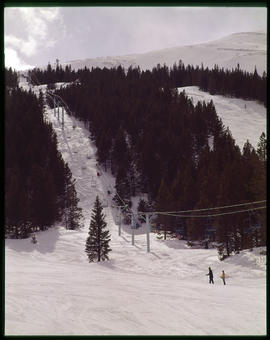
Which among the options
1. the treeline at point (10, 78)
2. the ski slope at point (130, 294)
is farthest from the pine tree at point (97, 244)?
the treeline at point (10, 78)

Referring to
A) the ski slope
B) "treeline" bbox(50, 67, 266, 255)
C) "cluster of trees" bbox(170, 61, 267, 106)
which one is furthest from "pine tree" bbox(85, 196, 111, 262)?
"cluster of trees" bbox(170, 61, 267, 106)

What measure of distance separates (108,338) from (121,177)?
50.1 metres

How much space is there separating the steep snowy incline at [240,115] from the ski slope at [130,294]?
4631 centimetres

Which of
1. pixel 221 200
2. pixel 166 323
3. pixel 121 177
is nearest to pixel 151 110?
pixel 121 177

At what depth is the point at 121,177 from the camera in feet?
181

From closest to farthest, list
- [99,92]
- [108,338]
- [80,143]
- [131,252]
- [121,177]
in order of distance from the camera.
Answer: [108,338] < [131,252] < [121,177] < [80,143] < [99,92]

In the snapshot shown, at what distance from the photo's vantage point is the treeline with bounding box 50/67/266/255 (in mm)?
30500

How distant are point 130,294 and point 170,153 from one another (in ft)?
163

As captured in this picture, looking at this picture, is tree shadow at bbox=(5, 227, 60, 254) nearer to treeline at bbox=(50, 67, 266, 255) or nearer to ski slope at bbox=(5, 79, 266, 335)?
ski slope at bbox=(5, 79, 266, 335)

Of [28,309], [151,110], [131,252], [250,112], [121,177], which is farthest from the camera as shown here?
[250,112]

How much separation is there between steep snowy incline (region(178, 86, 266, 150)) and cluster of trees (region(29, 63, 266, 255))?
6685 mm

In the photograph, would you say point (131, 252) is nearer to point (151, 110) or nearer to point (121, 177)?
point (121, 177)

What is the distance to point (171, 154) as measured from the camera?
199ft

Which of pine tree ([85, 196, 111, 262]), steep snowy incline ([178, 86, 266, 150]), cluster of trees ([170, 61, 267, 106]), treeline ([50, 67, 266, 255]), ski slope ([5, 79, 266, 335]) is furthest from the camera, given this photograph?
cluster of trees ([170, 61, 267, 106])
